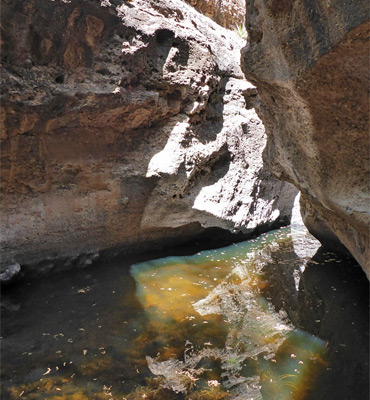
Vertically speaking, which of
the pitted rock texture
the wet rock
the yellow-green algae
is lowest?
the wet rock

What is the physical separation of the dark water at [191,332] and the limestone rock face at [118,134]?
29.6 inches

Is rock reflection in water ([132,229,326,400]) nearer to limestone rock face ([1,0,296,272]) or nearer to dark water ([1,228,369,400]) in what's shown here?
dark water ([1,228,369,400])

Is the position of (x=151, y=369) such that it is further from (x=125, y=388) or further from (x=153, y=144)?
(x=153, y=144)

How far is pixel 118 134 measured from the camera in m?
5.96

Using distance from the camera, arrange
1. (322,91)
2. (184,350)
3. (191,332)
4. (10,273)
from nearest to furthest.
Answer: (322,91) < (184,350) < (191,332) < (10,273)

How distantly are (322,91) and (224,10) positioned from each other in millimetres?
9863

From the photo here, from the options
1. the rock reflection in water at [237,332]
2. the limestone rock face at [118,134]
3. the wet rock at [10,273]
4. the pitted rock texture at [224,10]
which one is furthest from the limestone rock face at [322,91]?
the pitted rock texture at [224,10]

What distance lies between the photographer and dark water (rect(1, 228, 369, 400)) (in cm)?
322

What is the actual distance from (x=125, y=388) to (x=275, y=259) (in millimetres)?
3729

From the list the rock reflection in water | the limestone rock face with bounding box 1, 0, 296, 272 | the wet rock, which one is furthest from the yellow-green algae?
the limestone rock face with bounding box 1, 0, 296, 272

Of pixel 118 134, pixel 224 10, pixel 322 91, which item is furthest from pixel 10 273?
pixel 224 10

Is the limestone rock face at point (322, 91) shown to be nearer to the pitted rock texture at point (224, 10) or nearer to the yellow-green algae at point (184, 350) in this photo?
the yellow-green algae at point (184, 350)

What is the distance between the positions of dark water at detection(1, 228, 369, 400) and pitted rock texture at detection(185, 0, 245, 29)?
25.9 ft

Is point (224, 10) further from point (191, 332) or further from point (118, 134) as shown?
point (191, 332)
